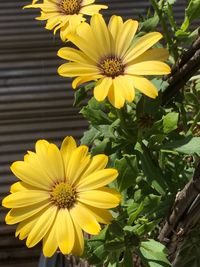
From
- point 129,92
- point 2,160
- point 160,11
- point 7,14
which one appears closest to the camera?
point 129,92

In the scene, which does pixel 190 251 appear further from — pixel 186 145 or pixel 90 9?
pixel 90 9

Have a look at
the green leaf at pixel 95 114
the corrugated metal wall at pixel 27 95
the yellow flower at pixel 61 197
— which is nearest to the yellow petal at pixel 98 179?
the yellow flower at pixel 61 197

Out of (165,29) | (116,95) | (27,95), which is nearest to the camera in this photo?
(116,95)

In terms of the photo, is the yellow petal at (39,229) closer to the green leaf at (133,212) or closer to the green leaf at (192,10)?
the green leaf at (133,212)

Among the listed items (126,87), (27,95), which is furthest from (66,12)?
(27,95)

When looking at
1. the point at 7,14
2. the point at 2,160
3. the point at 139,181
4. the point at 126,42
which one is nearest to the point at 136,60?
the point at 126,42

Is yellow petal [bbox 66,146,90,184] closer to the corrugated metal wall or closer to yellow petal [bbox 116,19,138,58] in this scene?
yellow petal [bbox 116,19,138,58]

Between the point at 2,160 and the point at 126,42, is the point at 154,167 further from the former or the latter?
the point at 2,160
